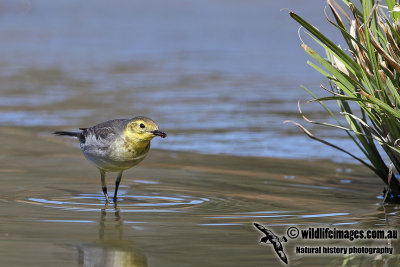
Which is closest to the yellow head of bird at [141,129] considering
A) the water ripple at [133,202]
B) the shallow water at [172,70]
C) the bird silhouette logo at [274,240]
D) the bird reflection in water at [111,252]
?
the water ripple at [133,202]

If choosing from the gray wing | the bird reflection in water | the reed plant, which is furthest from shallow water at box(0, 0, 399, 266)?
the reed plant

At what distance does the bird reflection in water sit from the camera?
14.8 ft

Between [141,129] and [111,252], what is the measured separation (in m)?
1.49

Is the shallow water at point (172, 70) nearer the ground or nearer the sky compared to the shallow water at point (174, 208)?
nearer the sky

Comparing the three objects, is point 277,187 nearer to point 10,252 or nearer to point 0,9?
Result: point 10,252

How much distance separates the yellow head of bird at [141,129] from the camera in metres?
6.05

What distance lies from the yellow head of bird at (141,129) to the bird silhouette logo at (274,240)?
1.14 meters

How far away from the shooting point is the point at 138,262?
4.55 m

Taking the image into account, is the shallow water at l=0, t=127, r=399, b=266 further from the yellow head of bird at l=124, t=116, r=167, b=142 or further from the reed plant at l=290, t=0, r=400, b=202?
the reed plant at l=290, t=0, r=400, b=202

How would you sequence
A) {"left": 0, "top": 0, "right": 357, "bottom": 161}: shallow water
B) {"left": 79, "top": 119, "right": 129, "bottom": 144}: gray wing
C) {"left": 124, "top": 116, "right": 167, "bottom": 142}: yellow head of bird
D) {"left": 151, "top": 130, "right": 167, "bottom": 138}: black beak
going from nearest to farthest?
{"left": 151, "top": 130, "right": 167, "bottom": 138}: black beak → {"left": 124, "top": 116, "right": 167, "bottom": 142}: yellow head of bird → {"left": 79, "top": 119, "right": 129, "bottom": 144}: gray wing → {"left": 0, "top": 0, "right": 357, "bottom": 161}: shallow water

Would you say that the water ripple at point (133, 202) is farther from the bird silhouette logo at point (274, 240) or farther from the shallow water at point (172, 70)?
the shallow water at point (172, 70)

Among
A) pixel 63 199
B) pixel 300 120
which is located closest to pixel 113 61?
pixel 300 120

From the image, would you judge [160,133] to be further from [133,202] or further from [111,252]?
[111,252]

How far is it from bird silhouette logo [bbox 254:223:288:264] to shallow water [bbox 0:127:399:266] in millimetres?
48
